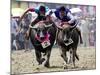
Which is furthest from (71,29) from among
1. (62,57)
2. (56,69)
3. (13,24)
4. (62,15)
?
(13,24)

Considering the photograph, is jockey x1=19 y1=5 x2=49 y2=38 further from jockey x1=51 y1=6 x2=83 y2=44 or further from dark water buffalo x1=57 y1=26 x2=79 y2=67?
dark water buffalo x1=57 y1=26 x2=79 y2=67

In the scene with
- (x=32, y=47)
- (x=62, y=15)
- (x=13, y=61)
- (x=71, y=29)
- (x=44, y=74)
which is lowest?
(x=44, y=74)

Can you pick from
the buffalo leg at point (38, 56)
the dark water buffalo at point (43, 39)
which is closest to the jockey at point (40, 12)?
the dark water buffalo at point (43, 39)

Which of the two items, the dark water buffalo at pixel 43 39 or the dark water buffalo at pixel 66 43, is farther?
the dark water buffalo at pixel 66 43

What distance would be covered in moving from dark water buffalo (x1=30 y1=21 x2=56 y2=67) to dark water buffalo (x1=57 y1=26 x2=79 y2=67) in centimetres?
12

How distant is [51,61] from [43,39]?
28 centimetres

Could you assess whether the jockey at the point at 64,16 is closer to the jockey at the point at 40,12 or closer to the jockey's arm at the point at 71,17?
the jockey's arm at the point at 71,17

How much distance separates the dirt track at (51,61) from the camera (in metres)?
2.22

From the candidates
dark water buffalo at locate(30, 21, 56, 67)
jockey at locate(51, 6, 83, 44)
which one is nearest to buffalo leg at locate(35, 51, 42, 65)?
dark water buffalo at locate(30, 21, 56, 67)

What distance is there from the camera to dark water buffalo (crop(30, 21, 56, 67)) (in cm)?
232

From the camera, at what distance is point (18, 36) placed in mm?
2242

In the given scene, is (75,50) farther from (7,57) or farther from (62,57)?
(7,57)

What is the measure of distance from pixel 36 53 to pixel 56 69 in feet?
1.04

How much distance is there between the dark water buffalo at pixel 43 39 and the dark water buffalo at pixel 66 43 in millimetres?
119
